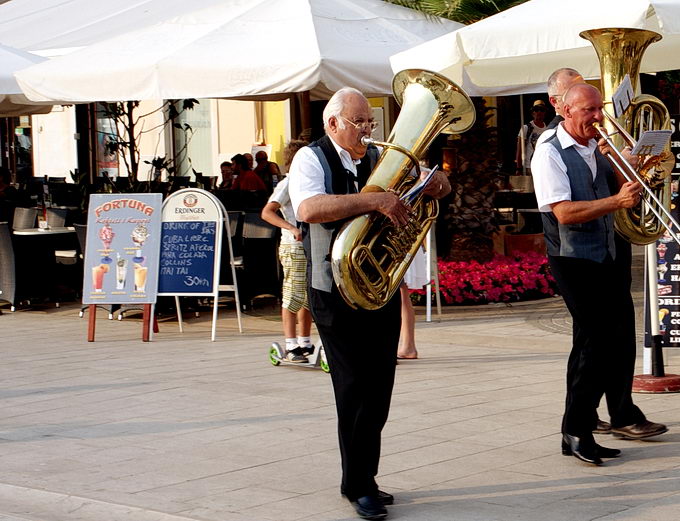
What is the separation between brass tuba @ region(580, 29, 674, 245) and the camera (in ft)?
22.5

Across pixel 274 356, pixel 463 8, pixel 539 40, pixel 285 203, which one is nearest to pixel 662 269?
pixel 539 40

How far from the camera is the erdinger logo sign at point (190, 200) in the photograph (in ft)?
37.0

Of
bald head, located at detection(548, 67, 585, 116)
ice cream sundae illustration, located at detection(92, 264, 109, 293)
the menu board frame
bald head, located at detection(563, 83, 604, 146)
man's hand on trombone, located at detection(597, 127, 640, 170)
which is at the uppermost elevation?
bald head, located at detection(548, 67, 585, 116)

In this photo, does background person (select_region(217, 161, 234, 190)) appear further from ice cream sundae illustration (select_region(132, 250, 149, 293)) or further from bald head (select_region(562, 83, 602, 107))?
bald head (select_region(562, 83, 602, 107))

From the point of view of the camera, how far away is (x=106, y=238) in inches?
446

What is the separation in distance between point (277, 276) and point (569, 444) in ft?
22.1

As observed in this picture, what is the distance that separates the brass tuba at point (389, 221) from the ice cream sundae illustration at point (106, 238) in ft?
18.9

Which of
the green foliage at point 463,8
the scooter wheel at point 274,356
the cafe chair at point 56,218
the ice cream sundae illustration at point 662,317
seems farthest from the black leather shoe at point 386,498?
the cafe chair at point 56,218

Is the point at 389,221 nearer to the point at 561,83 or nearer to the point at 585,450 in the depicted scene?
the point at 585,450

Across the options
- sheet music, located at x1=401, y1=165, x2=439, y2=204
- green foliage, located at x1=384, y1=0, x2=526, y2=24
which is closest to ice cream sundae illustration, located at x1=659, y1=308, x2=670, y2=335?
sheet music, located at x1=401, y1=165, x2=439, y2=204

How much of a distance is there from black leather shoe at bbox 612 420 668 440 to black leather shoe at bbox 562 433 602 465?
0.51 metres

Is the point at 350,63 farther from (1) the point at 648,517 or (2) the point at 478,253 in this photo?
(1) the point at 648,517

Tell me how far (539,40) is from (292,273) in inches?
94.6

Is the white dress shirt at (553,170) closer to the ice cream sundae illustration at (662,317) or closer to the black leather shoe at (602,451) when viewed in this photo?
the black leather shoe at (602,451)
